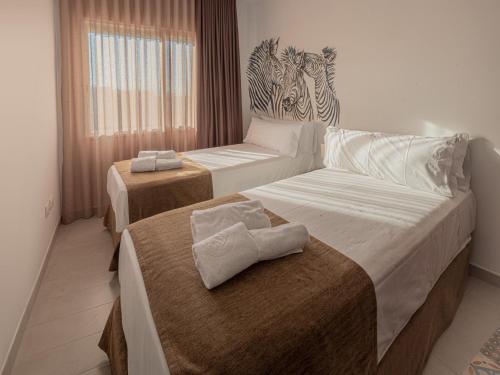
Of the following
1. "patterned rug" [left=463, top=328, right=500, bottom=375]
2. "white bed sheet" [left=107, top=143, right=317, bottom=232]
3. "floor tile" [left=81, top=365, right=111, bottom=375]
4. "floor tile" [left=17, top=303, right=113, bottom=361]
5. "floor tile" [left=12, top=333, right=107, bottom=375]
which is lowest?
"patterned rug" [left=463, top=328, right=500, bottom=375]

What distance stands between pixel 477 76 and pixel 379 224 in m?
1.26

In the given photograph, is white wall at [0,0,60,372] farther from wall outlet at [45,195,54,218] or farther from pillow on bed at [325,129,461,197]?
pillow on bed at [325,129,461,197]

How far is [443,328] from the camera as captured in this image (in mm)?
1611

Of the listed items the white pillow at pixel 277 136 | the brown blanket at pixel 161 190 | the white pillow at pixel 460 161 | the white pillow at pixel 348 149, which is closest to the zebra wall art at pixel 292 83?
the white pillow at pixel 277 136

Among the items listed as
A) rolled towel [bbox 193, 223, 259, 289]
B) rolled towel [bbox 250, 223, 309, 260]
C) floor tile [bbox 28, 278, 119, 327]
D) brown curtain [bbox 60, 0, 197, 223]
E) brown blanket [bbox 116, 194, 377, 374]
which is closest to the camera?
brown blanket [bbox 116, 194, 377, 374]

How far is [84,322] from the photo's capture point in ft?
5.55

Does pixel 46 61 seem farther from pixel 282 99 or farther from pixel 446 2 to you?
pixel 446 2

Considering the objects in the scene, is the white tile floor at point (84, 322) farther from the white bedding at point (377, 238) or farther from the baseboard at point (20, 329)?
the white bedding at point (377, 238)

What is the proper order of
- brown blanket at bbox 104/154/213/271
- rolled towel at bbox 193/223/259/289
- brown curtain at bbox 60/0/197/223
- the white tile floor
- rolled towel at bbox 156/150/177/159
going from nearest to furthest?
→ 1. rolled towel at bbox 193/223/259/289
2. the white tile floor
3. brown blanket at bbox 104/154/213/271
4. rolled towel at bbox 156/150/177/159
5. brown curtain at bbox 60/0/197/223

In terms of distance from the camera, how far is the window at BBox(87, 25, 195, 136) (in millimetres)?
2992

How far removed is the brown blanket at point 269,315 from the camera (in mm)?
783

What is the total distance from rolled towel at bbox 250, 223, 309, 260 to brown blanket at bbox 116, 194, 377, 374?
0.04m

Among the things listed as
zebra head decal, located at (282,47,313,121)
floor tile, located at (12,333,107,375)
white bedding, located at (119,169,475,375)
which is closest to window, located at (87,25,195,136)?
zebra head decal, located at (282,47,313,121)

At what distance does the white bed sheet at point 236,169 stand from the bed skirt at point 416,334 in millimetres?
962
